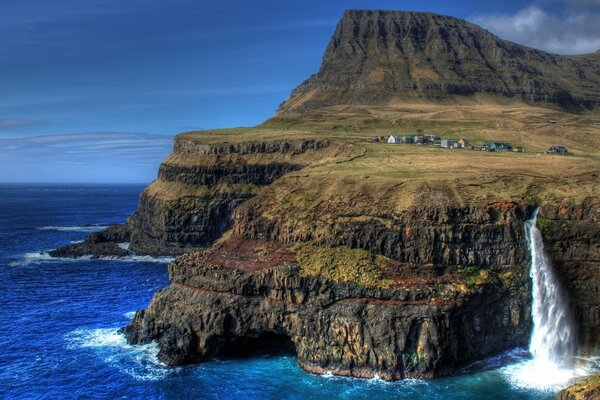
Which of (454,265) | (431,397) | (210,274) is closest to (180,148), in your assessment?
(210,274)

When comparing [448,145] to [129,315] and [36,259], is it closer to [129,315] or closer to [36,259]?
[129,315]

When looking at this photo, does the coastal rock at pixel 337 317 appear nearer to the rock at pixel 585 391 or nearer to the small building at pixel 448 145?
the rock at pixel 585 391

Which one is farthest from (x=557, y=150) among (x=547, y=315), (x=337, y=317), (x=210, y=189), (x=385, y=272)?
(x=337, y=317)

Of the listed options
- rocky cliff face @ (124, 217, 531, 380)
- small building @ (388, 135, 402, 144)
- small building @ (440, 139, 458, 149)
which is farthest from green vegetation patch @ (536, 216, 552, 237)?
small building @ (388, 135, 402, 144)

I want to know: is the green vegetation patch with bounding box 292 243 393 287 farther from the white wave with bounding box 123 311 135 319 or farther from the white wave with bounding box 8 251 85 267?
the white wave with bounding box 8 251 85 267

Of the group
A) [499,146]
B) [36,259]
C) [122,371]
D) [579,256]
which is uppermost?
[499,146]

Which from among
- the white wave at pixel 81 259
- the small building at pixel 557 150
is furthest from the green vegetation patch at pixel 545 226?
the white wave at pixel 81 259
